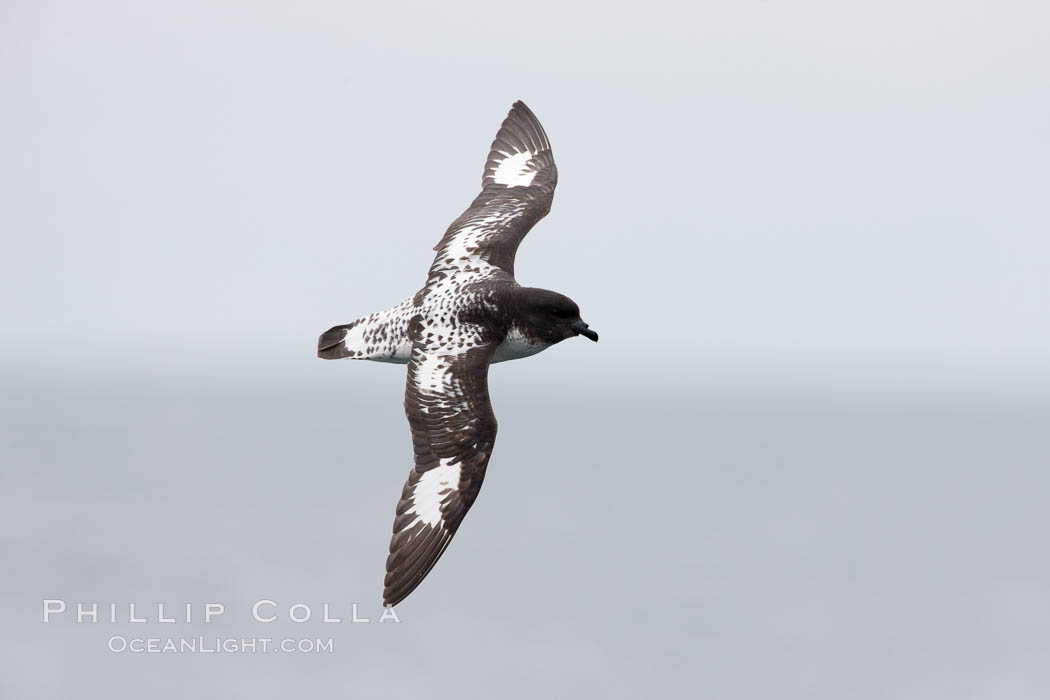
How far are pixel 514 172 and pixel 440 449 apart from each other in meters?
7.33

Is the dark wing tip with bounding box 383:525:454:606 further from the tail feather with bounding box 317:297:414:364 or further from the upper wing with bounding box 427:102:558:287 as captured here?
the upper wing with bounding box 427:102:558:287

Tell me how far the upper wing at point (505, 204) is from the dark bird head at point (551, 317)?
1.73 m

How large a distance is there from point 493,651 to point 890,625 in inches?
2685

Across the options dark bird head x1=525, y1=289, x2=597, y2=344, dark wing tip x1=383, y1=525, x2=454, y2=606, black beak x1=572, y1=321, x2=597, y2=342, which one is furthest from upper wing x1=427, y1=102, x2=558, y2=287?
dark wing tip x1=383, y1=525, x2=454, y2=606

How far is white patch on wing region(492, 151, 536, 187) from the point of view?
837 inches

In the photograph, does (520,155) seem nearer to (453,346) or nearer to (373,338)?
(373,338)

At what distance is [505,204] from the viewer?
2036cm

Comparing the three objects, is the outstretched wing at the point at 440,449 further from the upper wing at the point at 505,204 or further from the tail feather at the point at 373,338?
the upper wing at the point at 505,204

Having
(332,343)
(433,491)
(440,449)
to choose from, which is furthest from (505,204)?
(433,491)

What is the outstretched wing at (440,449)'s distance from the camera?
50.3ft

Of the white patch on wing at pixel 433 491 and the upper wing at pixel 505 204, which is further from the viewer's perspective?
the upper wing at pixel 505 204

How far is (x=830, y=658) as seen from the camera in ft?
590

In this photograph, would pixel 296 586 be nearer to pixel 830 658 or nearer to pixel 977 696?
pixel 830 658

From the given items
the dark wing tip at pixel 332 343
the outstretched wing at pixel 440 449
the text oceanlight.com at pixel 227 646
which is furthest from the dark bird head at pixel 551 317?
the text oceanlight.com at pixel 227 646
